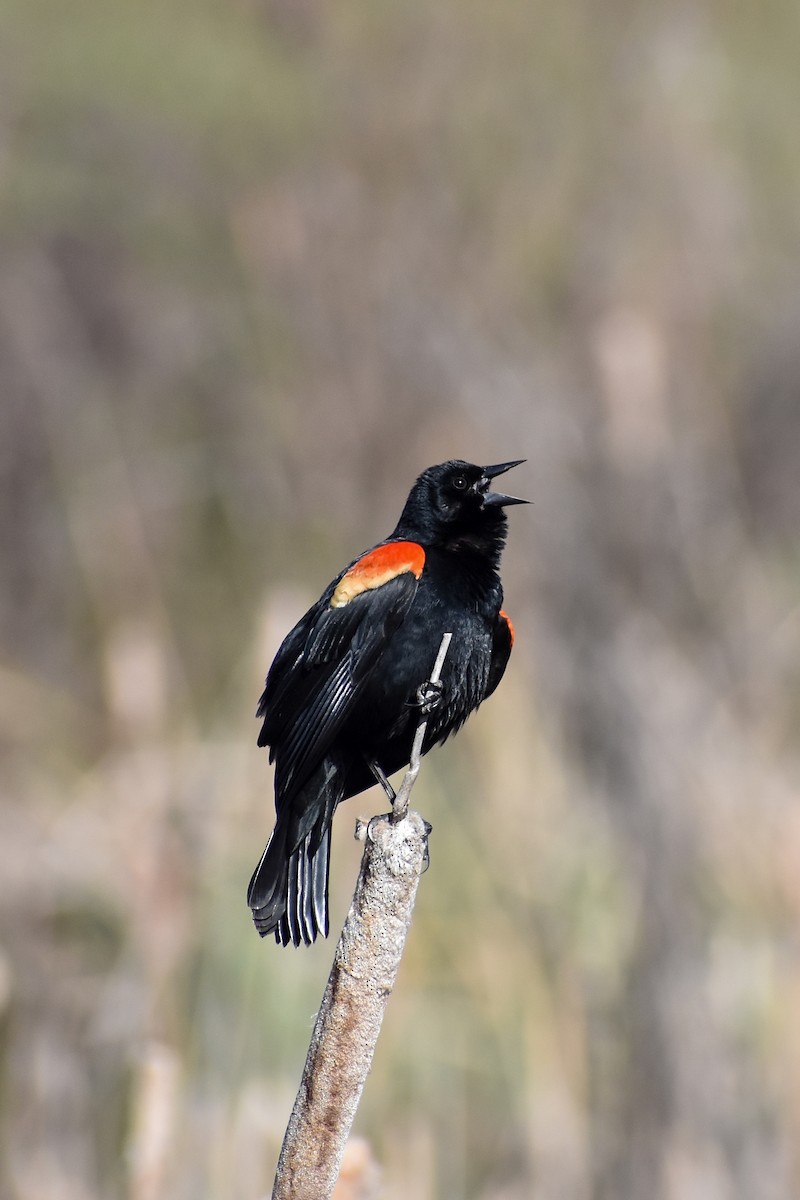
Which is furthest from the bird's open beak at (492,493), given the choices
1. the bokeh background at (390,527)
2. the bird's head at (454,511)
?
the bokeh background at (390,527)

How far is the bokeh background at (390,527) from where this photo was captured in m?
3.22

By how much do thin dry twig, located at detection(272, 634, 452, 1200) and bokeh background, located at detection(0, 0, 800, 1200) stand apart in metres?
0.51

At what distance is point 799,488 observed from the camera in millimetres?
6914

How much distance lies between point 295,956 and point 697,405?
13.4 feet

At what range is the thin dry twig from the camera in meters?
1.31

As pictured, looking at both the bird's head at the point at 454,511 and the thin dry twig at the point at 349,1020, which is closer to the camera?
the thin dry twig at the point at 349,1020

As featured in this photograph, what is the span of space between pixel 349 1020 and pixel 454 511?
A: 102 centimetres

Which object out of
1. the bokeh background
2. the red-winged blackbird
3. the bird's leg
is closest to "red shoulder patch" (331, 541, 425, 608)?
the red-winged blackbird

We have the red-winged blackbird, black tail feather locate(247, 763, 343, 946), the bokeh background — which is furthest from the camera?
the bokeh background

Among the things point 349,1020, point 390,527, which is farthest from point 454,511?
point 390,527

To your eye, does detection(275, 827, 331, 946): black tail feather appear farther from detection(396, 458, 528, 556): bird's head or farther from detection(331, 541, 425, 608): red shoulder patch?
detection(396, 458, 528, 556): bird's head

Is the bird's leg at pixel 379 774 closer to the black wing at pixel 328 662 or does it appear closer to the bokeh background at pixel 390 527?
the black wing at pixel 328 662

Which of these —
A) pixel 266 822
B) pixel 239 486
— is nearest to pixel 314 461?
pixel 239 486

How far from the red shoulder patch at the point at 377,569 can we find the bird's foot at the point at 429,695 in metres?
0.17
